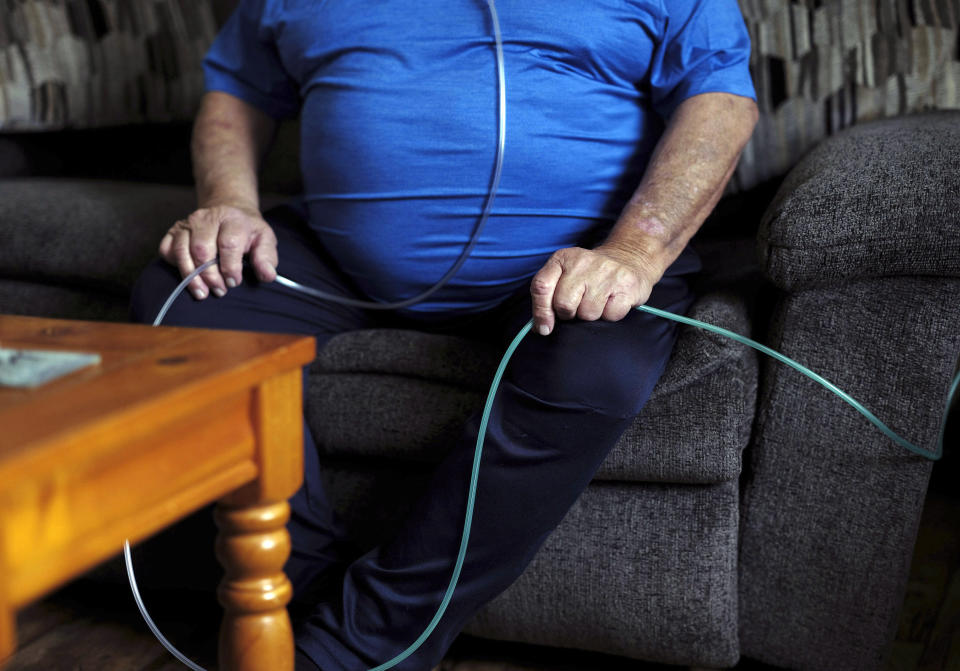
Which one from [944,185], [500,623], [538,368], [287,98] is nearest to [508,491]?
[538,368]

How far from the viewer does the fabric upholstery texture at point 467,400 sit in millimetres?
854

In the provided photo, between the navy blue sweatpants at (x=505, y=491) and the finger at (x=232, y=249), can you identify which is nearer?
the navy blue sweatpants at (x=505, y=491)

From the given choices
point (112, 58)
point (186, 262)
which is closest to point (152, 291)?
point (186, 262)

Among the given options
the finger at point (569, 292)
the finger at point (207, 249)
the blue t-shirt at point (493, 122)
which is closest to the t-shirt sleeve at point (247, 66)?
the blue t-shirt at point (493, 122)

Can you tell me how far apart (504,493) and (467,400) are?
0.14m

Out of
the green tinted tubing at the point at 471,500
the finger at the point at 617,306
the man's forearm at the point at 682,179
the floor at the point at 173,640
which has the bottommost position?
the floor at the point at 173,640

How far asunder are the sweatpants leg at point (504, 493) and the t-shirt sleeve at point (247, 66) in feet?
2.02

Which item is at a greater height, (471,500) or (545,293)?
(545,293)

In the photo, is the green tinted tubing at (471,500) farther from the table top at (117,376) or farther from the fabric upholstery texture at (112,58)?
the fabric upholstery texture at (112,58)

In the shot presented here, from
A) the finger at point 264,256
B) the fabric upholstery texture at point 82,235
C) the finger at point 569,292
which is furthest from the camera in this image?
the fabric upholstery texture at point 82,235

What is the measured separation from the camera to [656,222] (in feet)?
2.87

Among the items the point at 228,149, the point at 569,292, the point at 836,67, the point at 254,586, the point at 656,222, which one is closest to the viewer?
the point at 254,586

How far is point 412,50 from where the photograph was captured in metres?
1.01

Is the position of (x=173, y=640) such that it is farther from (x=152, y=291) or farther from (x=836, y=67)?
(x=836, y=67)
